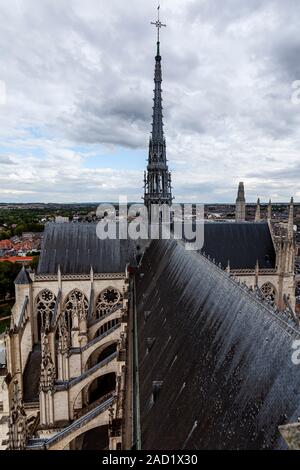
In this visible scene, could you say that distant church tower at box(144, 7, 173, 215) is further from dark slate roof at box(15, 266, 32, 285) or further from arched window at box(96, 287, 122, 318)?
dark slate roof at box(15, 266, 32, 285)

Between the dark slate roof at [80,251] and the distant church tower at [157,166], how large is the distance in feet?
16.7

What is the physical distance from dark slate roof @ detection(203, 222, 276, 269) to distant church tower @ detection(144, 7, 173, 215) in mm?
5013

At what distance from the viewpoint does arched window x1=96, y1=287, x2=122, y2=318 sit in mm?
30672

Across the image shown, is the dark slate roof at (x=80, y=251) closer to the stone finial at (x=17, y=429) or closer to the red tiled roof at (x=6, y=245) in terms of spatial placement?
the stone finial at (x=17, y=429)

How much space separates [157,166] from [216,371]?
25841 mm

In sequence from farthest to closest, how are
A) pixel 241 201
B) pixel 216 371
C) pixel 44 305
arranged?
1. pixel 241 201
2. pixel 44 305
3. pixel 216 371

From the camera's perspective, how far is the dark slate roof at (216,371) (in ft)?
20.9

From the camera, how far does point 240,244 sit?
31547 mm

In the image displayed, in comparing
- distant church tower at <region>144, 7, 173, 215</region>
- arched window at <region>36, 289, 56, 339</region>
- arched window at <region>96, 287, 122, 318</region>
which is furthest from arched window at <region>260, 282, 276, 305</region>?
arched window at <region>36, 289, 56, 339</region>

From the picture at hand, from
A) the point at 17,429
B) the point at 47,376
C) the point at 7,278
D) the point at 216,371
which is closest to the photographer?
the point at 216,371

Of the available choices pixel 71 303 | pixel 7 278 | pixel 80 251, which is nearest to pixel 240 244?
pixel 80 251

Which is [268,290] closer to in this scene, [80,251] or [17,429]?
[80,251]

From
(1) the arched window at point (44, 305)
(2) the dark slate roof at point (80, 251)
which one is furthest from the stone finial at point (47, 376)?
(2) the dark slate roof at point (80, 251)
